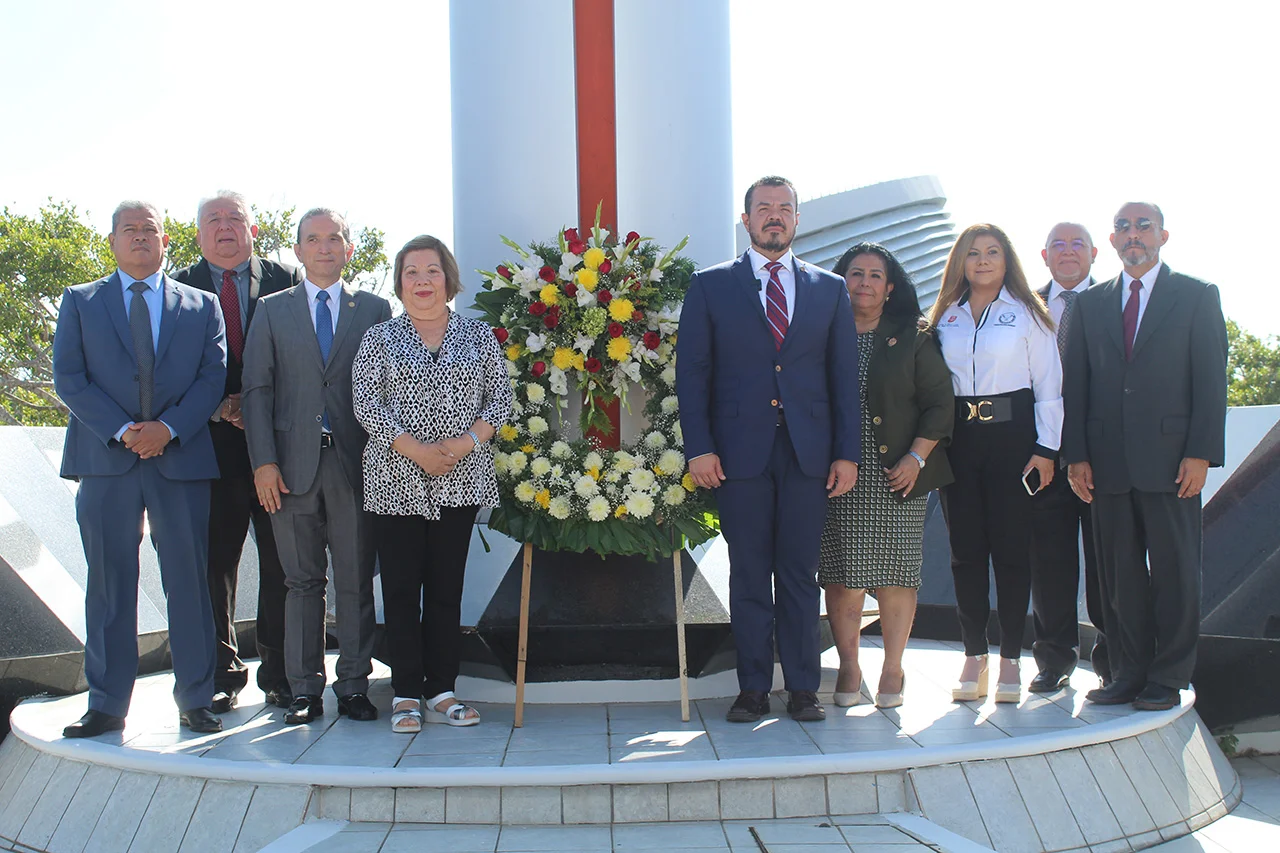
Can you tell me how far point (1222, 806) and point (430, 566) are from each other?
2.97m

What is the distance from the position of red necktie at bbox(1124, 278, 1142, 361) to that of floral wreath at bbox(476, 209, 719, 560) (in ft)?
5.50

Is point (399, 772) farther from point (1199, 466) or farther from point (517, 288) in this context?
point (1199, 466)

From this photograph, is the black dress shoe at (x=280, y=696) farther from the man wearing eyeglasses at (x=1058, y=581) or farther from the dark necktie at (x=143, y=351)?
the man wearing eyeglasses at (x=1058, y=581)

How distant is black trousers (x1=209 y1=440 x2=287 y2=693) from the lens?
422 cm

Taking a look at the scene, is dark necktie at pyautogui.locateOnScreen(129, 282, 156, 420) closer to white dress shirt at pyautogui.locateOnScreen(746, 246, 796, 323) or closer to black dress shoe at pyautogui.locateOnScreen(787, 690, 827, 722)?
white dress shirt at pyautogui.locateOnScreen(746, 246, 796, 323)

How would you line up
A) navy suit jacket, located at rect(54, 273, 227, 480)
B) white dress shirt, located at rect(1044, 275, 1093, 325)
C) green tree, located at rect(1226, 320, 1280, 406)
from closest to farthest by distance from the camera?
navy suit jacket, located at rect(54, 273, 227, 480) → white dress shirt, located at rect(1044, 275, 1093, 325) → green tree, located at rect(1226, 320, 1280, 406)

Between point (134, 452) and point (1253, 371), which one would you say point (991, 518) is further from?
point (1253, 371)

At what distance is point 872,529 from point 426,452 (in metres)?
1.70

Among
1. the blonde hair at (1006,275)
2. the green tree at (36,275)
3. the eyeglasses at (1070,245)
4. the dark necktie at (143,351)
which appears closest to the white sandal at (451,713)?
the dark necktie at (143,351)

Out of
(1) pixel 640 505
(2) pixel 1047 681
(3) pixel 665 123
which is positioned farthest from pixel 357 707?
(3) pixel 665 123

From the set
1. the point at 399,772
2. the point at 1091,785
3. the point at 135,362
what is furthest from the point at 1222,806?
the point at 135,362

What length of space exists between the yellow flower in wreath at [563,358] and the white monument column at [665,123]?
0.89 meters

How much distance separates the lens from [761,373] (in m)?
3.79

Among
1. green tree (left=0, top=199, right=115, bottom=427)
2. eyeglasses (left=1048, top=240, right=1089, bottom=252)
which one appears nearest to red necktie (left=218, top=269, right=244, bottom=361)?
eyeglasses (left=1048, top=240, right=1089, bottom=252)
